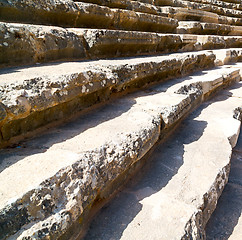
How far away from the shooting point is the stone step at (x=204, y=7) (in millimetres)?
5008

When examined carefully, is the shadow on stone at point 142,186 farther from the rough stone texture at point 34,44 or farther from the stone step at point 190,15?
the stone step at point 190,15

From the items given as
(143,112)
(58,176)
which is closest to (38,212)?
(58,176)

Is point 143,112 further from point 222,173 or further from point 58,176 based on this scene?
point 58,176

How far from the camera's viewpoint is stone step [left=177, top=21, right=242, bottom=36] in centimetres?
475

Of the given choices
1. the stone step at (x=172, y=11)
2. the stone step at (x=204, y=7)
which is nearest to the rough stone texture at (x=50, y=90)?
the stone step at (x=172, y=11)

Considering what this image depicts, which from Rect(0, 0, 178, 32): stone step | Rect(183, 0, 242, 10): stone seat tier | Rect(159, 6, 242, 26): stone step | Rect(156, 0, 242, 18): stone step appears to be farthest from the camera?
Rect(183, 0, 242, 10): stone seat tier

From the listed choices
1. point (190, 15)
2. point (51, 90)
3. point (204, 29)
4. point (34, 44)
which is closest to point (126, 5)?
point (34, 44)

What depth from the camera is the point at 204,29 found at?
5.12 meters

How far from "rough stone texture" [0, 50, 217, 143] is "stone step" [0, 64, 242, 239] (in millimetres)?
93

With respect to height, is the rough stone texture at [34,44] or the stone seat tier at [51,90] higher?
the rough stone texture at [34,44]

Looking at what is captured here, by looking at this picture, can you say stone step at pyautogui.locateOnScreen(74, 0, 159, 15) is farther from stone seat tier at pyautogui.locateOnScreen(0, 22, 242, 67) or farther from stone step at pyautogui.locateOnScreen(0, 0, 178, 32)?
stone seat tier at pyautogui.locateOnScreen(0, 22, 242, 67)

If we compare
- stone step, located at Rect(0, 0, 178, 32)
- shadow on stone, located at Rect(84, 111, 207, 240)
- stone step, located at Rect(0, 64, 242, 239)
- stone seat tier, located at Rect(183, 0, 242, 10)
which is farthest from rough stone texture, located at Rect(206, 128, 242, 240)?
stone seat tier, located at Rect(183, 0, 242, 10)

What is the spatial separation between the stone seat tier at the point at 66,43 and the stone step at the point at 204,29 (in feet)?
5.16

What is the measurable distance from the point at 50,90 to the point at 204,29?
488 cm
